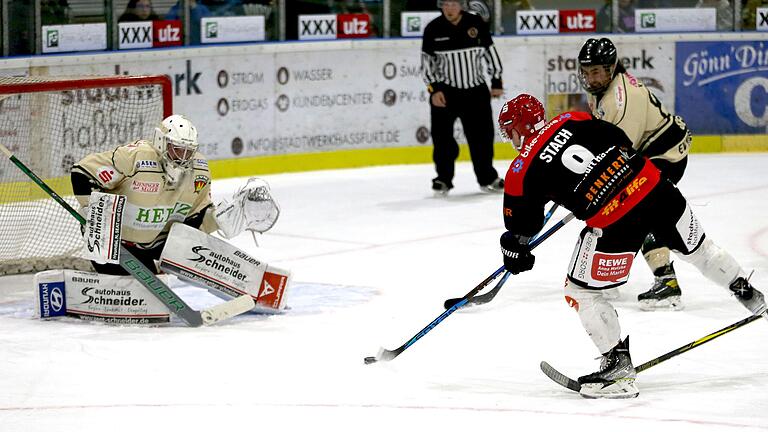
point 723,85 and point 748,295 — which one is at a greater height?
point 723,85

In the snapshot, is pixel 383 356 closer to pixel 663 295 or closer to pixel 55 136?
pixel 663 295

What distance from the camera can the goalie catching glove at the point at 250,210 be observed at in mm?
5359

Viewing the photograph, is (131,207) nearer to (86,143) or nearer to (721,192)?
(86,143)

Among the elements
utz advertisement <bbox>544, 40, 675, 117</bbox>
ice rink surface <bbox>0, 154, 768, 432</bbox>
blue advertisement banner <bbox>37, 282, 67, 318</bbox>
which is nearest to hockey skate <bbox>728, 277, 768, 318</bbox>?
ice rink surface <bbox>0, 154, 768, 432</bbox>

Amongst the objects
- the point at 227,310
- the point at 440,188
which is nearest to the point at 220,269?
the point at 227,310

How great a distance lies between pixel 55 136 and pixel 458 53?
9.80 ft

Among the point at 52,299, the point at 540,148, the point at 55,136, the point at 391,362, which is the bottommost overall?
the point at 391,362

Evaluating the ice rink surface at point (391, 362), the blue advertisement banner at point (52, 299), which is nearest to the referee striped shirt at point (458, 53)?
the ice rink surface at point (391, 362)

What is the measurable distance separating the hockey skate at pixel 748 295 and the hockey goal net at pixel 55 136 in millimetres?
3048

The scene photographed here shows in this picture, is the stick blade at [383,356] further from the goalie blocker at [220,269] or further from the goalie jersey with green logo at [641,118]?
the goalie jersey with green logo at [641,118]

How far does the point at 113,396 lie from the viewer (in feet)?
13.8

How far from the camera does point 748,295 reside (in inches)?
173

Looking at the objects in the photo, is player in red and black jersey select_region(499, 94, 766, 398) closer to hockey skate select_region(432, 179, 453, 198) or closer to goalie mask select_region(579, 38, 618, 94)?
goalie mask select_region(579, 38, 618, 94)

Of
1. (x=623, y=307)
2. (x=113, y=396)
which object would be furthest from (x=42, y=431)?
(x=623, y=307)
